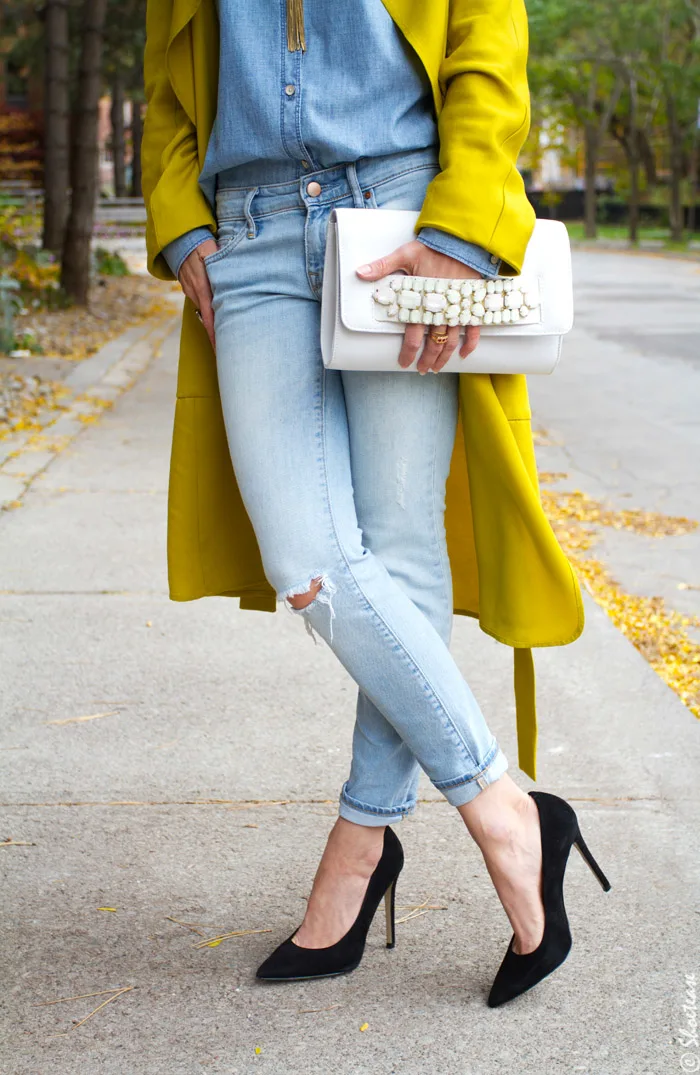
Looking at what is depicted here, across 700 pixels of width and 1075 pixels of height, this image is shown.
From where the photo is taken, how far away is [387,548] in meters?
2.04

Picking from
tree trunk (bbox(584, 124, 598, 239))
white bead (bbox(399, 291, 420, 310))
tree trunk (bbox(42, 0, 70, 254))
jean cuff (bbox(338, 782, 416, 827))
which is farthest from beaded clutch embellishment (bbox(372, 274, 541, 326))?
tree trunk (bbox(584, 124, 598, 239))

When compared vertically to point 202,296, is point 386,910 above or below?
below

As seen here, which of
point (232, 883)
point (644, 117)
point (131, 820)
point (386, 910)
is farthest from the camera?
point (644, 117)

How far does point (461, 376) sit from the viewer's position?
6.68ft

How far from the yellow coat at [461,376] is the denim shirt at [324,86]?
42 mm

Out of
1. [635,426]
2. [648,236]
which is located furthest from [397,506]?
[648,236]

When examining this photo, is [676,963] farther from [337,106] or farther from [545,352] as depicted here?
[337,106]

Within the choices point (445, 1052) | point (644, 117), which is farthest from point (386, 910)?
point (644, 117)

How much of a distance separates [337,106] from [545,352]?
502 mm

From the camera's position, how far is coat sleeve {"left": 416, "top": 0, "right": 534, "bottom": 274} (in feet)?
6.18

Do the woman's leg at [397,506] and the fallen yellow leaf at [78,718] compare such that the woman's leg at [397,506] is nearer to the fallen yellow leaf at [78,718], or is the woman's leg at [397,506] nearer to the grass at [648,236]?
the fallen yellow leaf at [78,718]

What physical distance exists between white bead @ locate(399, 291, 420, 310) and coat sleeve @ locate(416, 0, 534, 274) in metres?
0.10

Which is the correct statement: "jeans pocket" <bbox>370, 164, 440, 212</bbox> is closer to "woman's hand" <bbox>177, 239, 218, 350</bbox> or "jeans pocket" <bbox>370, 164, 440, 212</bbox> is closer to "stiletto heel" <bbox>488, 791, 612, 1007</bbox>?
"woman's hand" <bbox>177, 239, 218, 350</bbox>

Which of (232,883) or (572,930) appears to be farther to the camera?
(232,883)
